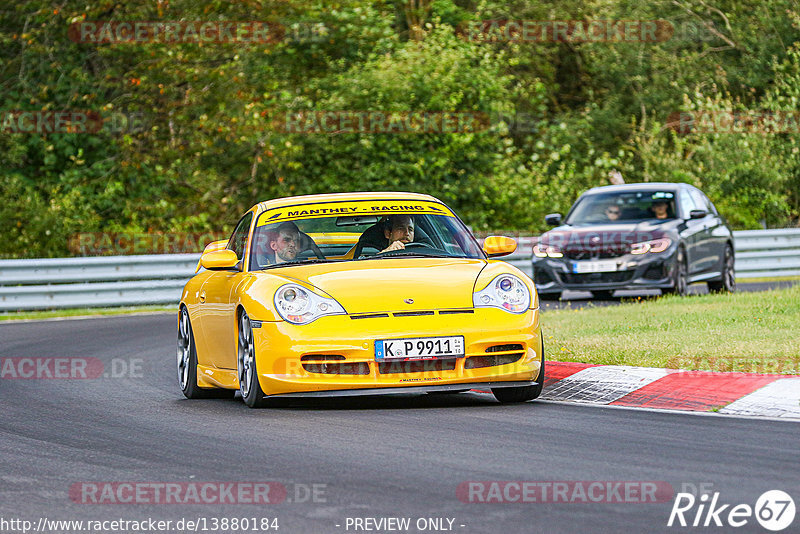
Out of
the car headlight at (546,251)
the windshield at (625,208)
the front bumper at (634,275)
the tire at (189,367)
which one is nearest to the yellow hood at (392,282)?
the tire at (189,367)

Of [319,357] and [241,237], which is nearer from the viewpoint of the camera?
[319,357]

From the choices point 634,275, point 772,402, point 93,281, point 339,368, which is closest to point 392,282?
point 339,368

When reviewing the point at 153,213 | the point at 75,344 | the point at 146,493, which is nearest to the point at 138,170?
the point at 153,213

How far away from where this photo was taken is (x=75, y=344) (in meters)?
15.8

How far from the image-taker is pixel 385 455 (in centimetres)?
724

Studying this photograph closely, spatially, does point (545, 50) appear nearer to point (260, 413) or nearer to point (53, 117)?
point (53, 117)

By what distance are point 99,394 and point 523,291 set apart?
358 centimetres

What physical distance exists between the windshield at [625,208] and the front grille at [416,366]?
10411mm

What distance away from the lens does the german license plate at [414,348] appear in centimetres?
886

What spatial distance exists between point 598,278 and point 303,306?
32.2 ft

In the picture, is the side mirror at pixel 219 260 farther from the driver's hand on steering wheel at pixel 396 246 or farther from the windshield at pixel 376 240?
the driver's hand on steering wheel at pixel 396 246

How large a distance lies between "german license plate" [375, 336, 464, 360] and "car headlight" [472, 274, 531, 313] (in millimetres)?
393

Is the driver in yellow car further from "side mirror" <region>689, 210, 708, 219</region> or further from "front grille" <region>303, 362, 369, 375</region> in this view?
"side mirror" <region>689, 210, 708, 219</region>

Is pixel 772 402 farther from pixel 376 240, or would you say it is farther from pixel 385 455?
pixel 376 240
